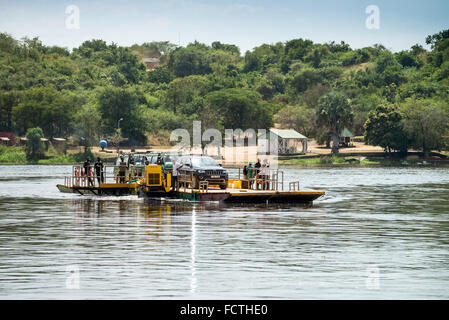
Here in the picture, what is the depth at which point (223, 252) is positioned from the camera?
25.2 meters

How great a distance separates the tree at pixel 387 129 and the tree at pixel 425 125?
1.52 m

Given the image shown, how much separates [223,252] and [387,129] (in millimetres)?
122165

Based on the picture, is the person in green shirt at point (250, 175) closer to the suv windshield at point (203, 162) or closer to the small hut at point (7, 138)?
the suv windshield at point (203, 162)

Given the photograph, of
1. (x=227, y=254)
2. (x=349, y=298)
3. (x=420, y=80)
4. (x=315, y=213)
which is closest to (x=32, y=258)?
(x=227, y=254)

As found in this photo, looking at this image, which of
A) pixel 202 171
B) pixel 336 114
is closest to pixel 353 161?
pixel 336 114

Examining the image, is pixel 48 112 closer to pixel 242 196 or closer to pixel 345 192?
pixel 345 192

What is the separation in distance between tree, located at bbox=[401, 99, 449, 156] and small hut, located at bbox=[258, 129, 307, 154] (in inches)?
841

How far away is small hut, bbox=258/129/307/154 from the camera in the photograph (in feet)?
502

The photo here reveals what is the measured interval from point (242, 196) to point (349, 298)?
25.7 metres

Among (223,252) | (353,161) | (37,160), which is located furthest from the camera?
(37,160)

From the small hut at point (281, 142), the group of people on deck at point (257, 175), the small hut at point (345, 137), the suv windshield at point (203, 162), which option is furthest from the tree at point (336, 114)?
the suv windshield at point (203, 162)

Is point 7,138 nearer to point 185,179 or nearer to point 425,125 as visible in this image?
point 425,125

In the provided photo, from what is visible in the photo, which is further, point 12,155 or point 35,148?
point 12,155

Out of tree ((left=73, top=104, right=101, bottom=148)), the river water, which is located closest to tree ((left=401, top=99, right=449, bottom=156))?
tree ((left=73, top=104, right=101, bottom=148))
